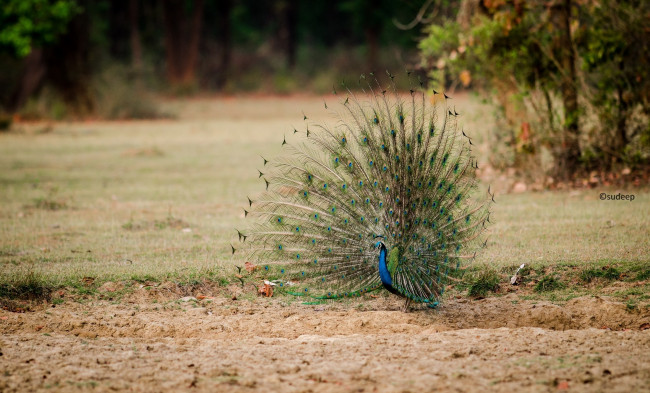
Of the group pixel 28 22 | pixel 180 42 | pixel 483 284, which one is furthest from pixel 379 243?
pixel 180 42

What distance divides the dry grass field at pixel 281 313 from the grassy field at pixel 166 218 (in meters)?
0.04

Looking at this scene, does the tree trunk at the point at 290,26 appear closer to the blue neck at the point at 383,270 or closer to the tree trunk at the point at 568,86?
the tree trunk at the point at 568,86

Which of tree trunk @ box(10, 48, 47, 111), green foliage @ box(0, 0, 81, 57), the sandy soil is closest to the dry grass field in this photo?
the sandy soil

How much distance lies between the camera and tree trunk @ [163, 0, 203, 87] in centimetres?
4788

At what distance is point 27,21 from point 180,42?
2655 cm

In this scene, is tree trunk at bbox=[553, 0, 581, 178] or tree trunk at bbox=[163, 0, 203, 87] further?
tree trunk at bbox=[163, 0, 203, 87]

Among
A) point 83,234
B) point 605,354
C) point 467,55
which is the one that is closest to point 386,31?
point 467,55

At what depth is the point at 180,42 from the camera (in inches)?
1921

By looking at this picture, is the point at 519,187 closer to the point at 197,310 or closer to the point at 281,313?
the point at 281,313

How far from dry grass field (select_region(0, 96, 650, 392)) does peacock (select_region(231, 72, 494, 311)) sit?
0.38m

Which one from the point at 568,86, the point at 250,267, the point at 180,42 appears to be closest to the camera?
the point at 250,267

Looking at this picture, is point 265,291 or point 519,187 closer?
point 265,291

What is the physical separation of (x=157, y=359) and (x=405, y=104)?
→ 3184 millimetres

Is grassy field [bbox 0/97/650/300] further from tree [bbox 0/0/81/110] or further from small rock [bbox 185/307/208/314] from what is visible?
tree [bbox 0/0/81/110]
